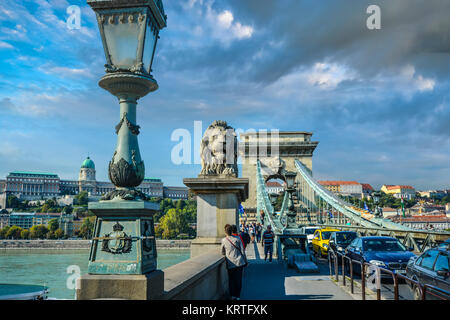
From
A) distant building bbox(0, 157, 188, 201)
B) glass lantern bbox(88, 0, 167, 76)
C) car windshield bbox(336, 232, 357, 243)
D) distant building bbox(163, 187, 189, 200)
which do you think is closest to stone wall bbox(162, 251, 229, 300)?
glass lantern bbox(88, 0, 167, 76)

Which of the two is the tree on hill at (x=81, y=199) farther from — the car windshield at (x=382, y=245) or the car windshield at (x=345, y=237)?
the car windshield at (x=382, y=245)

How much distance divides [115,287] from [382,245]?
9.28 m

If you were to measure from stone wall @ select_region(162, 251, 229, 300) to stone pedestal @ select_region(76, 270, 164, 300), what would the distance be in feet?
1.06

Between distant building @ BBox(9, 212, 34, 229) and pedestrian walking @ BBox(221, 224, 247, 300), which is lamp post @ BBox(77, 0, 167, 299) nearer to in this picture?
pedestrian walking @ BBox(221, 224, 247, 300)

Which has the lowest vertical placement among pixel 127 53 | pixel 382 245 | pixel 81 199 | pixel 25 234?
pixel 25 234

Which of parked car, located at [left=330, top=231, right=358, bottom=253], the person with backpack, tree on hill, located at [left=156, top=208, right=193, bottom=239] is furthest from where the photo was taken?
tree on hill, located at [left=156, top=208, right=193, bottom=239]

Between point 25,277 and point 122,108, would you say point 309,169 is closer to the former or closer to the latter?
point 25,277

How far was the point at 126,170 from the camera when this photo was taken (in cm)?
296

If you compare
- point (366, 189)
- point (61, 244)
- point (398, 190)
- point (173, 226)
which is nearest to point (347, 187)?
point (366, 189)

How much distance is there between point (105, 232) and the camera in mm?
2871

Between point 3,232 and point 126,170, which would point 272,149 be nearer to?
point 126,170

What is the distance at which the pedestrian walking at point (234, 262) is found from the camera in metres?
5.89

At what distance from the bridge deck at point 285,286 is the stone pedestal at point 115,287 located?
4.18 metres

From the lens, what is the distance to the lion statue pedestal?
7.36 metres
